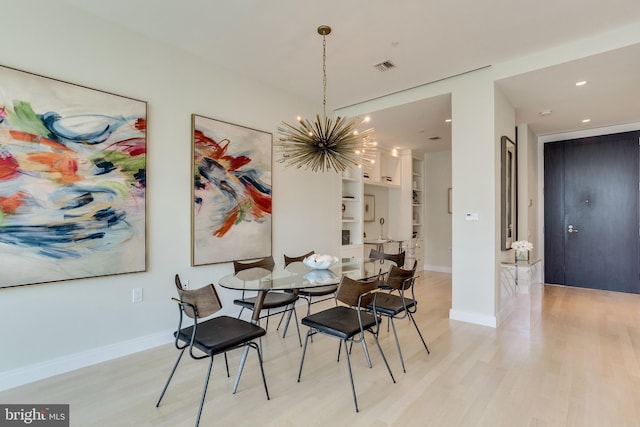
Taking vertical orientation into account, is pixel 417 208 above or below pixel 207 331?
above

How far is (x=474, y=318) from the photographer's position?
3701mm

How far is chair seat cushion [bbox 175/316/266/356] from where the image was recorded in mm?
1944

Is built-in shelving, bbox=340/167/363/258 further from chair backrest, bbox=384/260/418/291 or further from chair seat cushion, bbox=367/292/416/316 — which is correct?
chair backrest, bbox=384/260/418/291

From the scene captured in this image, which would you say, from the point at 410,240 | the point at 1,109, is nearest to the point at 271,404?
the point at 1,109

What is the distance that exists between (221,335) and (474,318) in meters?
2.92

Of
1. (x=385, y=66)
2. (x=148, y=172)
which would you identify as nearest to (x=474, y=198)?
(x=385, y=66)

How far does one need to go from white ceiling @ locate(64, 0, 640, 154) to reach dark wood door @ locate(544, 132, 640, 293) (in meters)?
1.34

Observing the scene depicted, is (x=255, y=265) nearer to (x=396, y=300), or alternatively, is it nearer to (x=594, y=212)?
(x=396, y=300)

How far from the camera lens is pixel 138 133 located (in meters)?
2.92

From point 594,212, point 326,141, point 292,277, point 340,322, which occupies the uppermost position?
point 326,141

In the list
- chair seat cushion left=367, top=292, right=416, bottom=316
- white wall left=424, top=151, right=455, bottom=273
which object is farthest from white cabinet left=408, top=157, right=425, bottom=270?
chair seat cushion left=367, top=292, right=416, bottom=316

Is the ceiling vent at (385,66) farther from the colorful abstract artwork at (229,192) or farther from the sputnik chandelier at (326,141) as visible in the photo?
the colorful abstract artwork at (229,192)

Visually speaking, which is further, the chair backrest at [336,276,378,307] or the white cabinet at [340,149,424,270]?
the white cabinet at [340,149,424,270]

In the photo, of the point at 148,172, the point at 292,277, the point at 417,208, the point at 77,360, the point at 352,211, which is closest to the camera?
the point at 77,360
